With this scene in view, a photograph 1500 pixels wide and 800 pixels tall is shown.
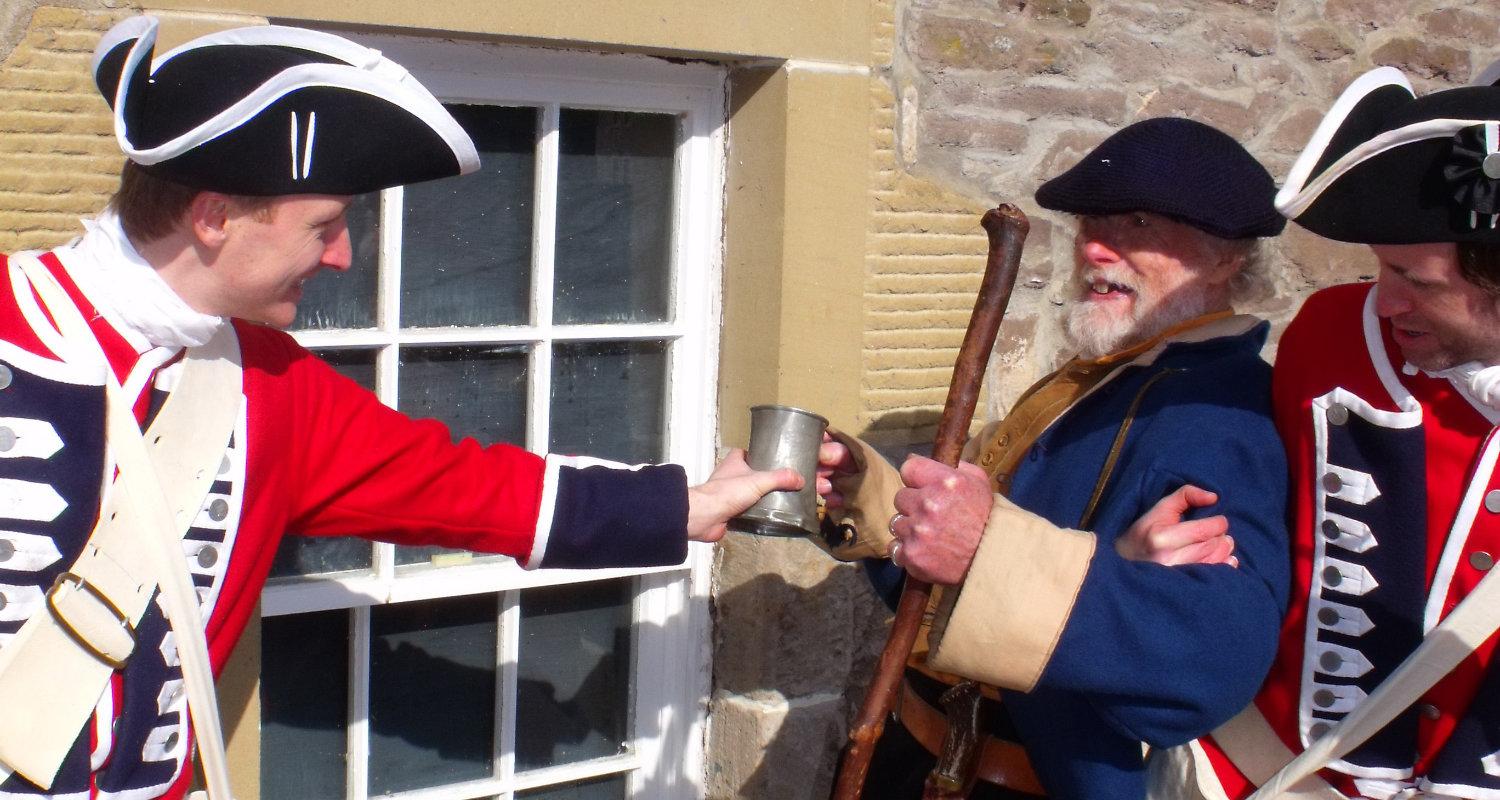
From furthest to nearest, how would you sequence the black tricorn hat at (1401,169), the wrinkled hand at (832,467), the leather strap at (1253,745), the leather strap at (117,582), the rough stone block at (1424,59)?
the rough stone block at (1424,59) → the wrinkled hand at (832,467) → the leather strap at (1253,745) → the black tricorn hat at (1401,169) → the leather strap at (117,582)

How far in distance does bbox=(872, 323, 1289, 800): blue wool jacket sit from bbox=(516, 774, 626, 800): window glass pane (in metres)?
1.31

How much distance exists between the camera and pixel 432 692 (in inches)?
127

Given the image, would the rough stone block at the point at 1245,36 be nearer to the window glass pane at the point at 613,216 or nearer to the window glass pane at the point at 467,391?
the window glass pane at the point at 613,216

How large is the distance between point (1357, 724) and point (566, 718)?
1.89 metres

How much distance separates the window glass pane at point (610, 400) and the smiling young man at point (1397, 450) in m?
1.52

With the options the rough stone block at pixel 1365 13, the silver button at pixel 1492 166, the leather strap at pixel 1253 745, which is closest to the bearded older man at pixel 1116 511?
the leather strap at pixel 1253 745

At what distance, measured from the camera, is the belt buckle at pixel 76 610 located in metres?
1.87

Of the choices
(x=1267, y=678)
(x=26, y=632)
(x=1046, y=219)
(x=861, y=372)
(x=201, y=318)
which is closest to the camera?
(x=26, y=632)

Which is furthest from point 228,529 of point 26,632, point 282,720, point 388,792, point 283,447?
point 388,792

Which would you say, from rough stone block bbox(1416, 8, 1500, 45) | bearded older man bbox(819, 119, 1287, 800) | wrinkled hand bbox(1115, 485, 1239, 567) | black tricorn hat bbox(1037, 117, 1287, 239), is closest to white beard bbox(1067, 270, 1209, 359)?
bearded older man bbox(819, 119, 1287, 800)

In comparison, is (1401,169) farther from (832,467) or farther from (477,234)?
(477,234)

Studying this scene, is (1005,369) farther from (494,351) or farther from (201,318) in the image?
(201,318)

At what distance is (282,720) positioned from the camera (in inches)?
120

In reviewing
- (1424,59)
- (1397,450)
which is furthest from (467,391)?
(1424,59)
